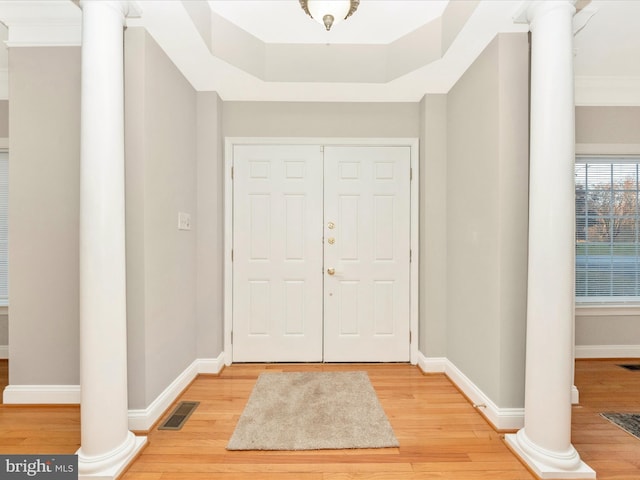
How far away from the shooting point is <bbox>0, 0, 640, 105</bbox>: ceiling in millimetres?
2201

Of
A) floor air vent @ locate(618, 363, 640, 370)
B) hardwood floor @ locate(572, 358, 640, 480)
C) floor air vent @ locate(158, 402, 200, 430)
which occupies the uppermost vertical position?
floor air vent @ locate(618, 363, 640, 370)

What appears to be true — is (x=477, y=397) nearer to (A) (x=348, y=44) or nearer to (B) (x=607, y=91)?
(A) (x=348, y=44)

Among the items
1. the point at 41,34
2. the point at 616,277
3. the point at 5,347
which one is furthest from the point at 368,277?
the point at 5,347

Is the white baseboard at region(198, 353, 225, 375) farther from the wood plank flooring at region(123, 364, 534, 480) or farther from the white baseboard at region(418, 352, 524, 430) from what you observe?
the white baseboard at region(418, 352, 524, 430)

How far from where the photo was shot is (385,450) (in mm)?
1994

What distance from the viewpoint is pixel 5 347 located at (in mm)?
3352

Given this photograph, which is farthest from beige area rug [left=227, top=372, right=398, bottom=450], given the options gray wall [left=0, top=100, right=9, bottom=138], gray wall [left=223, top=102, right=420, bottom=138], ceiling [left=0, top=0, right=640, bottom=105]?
gray wall [left=0, top=100, right=9, bottom=138]

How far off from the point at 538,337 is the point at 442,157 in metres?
1.86

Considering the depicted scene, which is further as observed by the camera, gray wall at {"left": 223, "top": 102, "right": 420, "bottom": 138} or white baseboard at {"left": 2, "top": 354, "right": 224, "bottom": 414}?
gray wall at {"left": 223, "top": 102, "right": 420, "bottom": 138}

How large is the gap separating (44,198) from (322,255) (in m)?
2.28

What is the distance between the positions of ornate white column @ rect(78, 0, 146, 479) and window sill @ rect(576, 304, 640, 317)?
4.15m

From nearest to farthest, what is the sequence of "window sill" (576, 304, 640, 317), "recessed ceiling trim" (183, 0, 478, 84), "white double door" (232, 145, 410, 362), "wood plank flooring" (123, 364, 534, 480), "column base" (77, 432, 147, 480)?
1. "column base" (77, 432, 147, 480)
2. "wood plank flooring" (123, 364, 534, 480)
3. "recessed ceiling trim" (183, 0, 478, 84)
4. "white double door" (232, 145, 410, 362)
5. "window sill" (576, 304, 640, 317)

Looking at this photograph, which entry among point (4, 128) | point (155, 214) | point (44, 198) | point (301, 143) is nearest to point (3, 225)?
point (4, 128)

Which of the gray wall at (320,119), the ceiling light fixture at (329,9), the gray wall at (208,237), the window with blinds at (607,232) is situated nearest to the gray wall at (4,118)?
the gray wall at (208,237)
